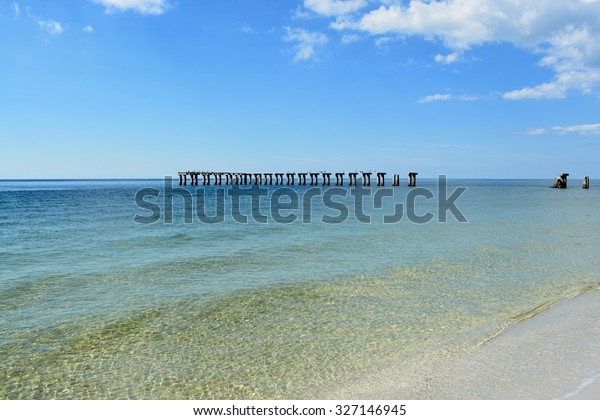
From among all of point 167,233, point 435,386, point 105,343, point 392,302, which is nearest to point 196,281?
point 105,343

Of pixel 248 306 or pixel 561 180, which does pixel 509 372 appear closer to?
pixel 248 306

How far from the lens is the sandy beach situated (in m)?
5.01

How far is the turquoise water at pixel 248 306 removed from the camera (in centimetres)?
607

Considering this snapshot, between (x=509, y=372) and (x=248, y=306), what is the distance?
539cm

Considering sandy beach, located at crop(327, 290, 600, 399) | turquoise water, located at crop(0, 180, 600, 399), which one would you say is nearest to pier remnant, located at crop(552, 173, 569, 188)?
turquoise water, located at crop(0, 180, 600, 399)

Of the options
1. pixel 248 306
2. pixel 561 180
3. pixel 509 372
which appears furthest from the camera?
pixel 561 180

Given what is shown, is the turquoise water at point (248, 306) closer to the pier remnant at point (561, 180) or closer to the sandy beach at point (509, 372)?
the sandy beach at point (509, 372)

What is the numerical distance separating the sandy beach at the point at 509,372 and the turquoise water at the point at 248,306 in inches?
17.6

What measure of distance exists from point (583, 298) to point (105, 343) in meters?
9.46

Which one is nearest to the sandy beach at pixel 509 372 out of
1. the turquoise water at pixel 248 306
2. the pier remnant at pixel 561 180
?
the turquoise water at pixel 248 306

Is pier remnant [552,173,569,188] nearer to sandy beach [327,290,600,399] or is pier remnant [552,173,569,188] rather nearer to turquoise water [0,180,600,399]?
turquoise water [0,180,600,399]

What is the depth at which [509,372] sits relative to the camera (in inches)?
217

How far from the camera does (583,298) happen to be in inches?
362

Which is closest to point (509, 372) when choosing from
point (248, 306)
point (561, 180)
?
point (248, 306)
